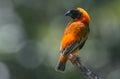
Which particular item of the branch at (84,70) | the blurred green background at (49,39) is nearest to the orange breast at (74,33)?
the branch at (84,70)

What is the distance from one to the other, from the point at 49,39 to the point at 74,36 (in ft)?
25.3

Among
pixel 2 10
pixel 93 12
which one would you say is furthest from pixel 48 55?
pixel 2 10

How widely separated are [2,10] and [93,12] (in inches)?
162

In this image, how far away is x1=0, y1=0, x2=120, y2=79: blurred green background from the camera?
18.0 m

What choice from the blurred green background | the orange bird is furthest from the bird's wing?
the blurred green background

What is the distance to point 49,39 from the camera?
17891 mm

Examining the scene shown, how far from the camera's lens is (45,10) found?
68.3ft

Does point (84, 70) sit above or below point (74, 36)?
above

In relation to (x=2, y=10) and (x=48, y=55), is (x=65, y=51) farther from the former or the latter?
(x=2, y=10)

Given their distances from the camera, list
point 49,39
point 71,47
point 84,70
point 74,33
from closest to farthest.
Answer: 1. point 84,70
2. point 71,47
3. point 74,33
4. point 49,39

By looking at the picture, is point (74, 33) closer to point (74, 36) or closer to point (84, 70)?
point (74, 36)

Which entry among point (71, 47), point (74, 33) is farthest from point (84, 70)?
point (74, 33)

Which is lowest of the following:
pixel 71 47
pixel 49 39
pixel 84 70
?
pixel 49 39

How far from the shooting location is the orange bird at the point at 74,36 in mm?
9984
